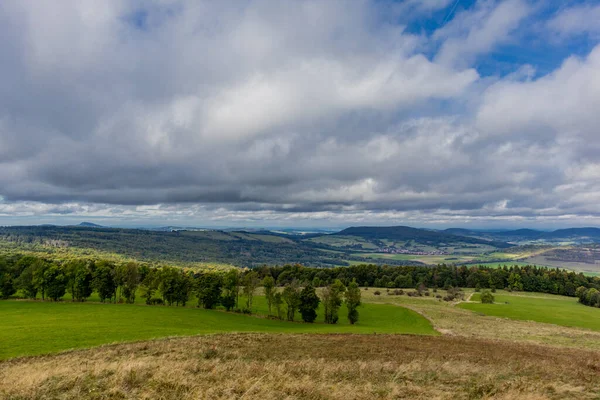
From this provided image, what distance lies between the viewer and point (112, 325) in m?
45.9

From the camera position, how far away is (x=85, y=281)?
81750 millimetres

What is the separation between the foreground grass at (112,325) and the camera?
33562 mm

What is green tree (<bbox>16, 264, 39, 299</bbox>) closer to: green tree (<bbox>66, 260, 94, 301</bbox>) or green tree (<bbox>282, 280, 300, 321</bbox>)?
green tree (<bbox>66, 260, 94, 301</bbox>)

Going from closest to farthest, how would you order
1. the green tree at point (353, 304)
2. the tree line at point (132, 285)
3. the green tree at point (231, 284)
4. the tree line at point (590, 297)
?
the green tree at point (353, 304), the tree line at point (132, 285), the green tree at point (231, 284), the tree line at point (590, 297)

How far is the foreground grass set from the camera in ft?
110

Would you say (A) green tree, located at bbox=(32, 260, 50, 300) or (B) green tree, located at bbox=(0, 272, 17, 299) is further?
(B) green tree, located at bbox=(0, 272, 17, 299)

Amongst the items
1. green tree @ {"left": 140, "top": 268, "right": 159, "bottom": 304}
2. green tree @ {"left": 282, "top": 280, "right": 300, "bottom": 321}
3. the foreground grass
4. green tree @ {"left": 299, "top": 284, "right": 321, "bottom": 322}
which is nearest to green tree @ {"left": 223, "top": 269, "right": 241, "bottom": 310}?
the foreground grass

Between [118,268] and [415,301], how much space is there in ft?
315

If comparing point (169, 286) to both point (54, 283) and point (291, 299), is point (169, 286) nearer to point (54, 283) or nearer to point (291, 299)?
point (54, 283)

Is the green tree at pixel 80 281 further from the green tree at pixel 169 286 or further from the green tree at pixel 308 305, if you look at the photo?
the green tree at pixel 308 305

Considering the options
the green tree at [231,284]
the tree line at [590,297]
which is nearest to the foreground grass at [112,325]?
the green tree at [231,284]

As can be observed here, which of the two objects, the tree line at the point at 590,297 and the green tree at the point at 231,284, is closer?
the green tree at the point at 231,284

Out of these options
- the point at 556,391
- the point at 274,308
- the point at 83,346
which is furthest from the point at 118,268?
the point at 556,391

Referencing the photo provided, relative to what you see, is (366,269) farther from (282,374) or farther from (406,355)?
(282,374)
